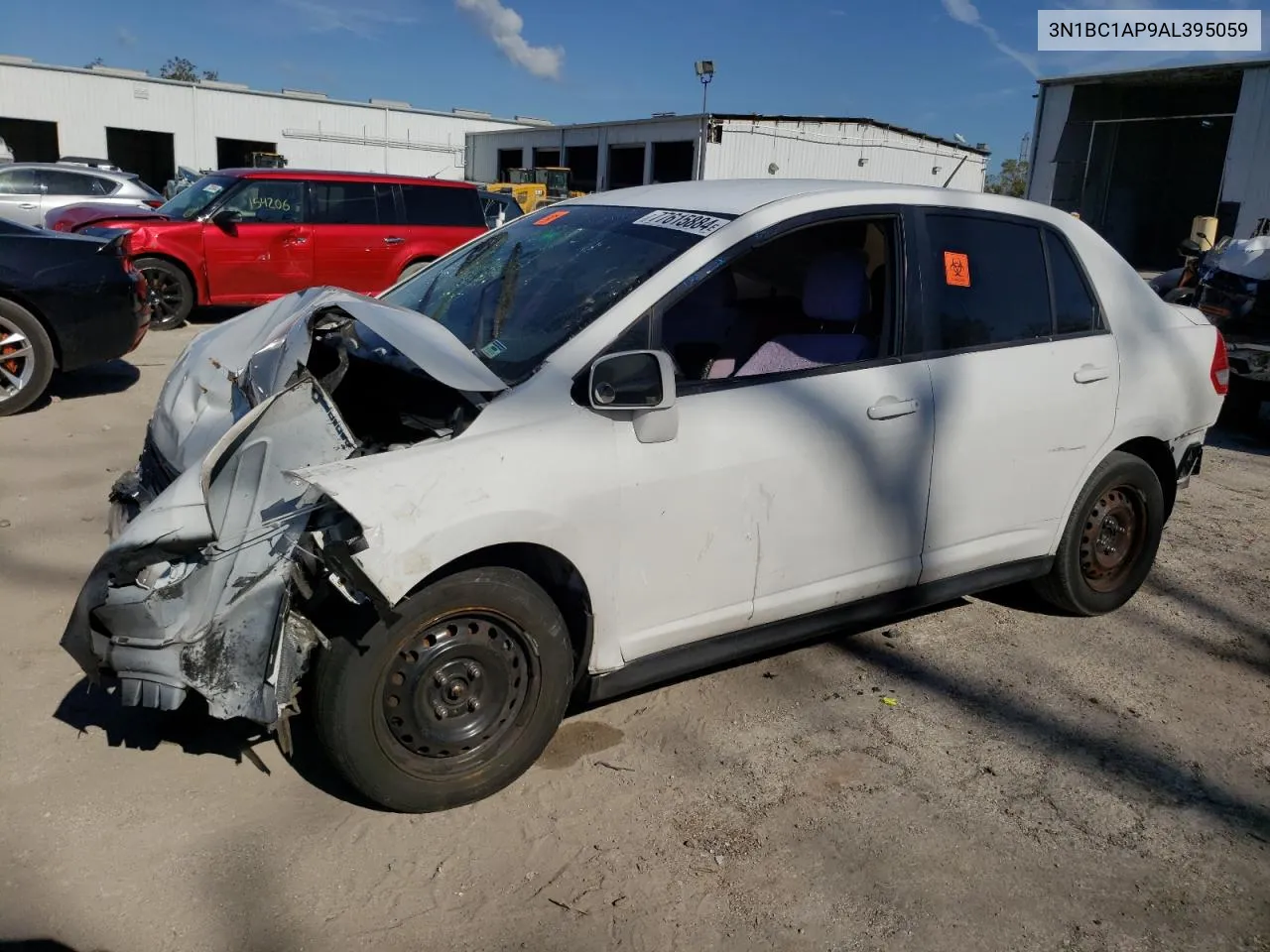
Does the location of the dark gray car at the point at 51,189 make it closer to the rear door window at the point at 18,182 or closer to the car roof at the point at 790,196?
the rear door window at the point at 18,182

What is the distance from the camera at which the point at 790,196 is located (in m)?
3.55

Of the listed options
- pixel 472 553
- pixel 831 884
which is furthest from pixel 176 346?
pixel 831 884

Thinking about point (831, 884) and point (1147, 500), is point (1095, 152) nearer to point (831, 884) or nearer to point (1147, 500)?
point (1147, 500)

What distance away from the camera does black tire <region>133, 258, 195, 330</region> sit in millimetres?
10742

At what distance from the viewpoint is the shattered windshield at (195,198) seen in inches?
438

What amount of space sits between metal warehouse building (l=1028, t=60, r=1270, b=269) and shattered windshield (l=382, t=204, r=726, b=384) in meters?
26.4

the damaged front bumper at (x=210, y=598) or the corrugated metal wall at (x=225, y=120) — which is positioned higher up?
the corrugated metal wall at (x=225, y=120)

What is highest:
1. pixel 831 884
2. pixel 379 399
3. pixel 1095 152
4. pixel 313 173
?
pixel 1095 152

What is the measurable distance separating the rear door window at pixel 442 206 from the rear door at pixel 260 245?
1243 mm

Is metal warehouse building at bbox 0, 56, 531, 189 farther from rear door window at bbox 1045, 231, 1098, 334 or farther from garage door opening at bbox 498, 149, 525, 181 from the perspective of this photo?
rear door window at bbox 1045, 231, 1098, 334

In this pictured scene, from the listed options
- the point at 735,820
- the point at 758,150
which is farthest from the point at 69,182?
the point at 758,150

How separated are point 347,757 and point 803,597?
1.62 metres

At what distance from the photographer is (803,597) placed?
11.6 feet

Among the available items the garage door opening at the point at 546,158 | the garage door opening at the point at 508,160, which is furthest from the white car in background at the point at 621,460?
the garage door opening at the point at 508,160
